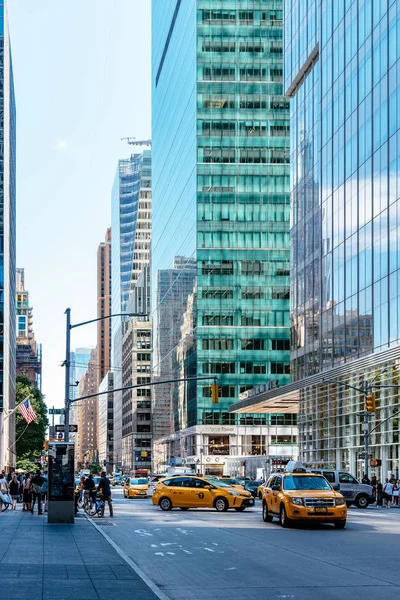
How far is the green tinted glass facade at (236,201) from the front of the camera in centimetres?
12512

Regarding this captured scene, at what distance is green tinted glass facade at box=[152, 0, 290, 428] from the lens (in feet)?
411

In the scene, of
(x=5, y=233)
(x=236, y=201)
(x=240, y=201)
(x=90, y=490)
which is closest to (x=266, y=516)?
(x=90, y=490)

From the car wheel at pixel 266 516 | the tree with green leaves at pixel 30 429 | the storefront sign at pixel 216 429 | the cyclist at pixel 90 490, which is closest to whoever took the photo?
the car wheel at pixel 266 516

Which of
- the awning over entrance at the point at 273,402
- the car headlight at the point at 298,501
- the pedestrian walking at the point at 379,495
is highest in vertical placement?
the awning over entrance at the point at 273,402

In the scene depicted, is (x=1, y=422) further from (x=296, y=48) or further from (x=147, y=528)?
(x=147, y=528)

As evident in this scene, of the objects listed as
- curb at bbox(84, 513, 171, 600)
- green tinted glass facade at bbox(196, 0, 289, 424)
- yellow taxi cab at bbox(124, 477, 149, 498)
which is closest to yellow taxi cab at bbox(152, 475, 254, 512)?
curb at bbox(84, 513, 171, 600)

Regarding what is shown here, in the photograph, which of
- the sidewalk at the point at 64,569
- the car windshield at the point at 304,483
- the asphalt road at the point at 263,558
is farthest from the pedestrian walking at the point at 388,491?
the sidewalk at the point at 64,569

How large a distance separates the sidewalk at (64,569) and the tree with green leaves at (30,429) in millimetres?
108978

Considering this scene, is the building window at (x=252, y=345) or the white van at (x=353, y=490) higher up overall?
the building window at (x=252, y=345)

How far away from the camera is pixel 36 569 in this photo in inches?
688

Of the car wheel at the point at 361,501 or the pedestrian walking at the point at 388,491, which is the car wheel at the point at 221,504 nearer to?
the car wheel at the point at 361,501

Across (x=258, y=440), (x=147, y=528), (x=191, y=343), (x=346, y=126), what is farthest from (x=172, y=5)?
(x=147, y=528)

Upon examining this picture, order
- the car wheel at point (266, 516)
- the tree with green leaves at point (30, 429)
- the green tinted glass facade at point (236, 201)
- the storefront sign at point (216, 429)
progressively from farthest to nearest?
the tree with green leaves at point (30, 429), the green tinted glass facade at point (236, 201), the storefront sign at point (216, 429), the car wheel at point (266, 516)

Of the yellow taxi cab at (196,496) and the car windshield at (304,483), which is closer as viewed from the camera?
the car windshield at (304,483)
